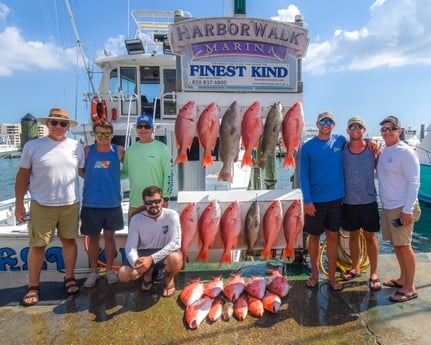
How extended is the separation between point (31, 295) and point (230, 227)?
202 centimetres

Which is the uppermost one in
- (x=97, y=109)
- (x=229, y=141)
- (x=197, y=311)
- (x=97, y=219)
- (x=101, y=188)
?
(x=97, y=109)

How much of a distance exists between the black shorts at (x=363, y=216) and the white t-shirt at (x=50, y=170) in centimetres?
272

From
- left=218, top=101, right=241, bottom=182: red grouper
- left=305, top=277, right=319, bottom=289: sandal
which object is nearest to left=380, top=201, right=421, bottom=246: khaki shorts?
left=305, top=277, right=319, bottom=289: sandal

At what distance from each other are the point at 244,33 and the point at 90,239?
2.77 metres

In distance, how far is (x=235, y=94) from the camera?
3.86 meters

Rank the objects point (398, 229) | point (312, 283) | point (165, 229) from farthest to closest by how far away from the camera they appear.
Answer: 1. point (312, 283)
2. point (165, 229)
3. point (398, 229)

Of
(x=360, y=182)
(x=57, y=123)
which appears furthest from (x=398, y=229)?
(x=57, y=123)

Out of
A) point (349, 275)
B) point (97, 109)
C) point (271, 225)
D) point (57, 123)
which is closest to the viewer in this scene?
point (57, 123)

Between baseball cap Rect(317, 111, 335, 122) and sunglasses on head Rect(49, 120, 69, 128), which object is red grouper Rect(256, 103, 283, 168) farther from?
sunglasses on head Rect(49, 120, 69, 128)

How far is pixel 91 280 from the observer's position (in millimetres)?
3607

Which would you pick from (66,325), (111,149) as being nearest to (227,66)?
(111,149)

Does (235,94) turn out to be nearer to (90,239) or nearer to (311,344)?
(90,239)

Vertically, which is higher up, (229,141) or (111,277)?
(229,141)

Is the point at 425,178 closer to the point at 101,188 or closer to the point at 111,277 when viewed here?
the point at 111,277
